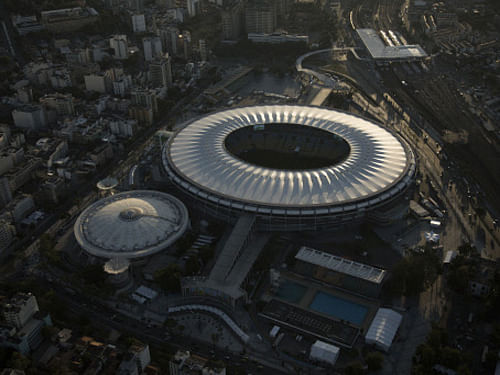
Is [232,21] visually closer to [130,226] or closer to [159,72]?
[159,72]

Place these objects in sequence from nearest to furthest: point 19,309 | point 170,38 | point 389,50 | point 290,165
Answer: point 19,309 → point 290,165 → point 389,50 → point 170,38

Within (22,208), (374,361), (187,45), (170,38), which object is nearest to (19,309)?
(22,208)

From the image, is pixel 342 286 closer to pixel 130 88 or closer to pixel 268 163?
pixel 268 163

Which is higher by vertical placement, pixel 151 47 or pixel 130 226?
pixel 151 47

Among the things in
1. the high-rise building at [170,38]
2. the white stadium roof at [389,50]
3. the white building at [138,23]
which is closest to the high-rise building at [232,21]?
the high-rise building at [170,38]

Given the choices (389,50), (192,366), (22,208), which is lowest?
(22,208)

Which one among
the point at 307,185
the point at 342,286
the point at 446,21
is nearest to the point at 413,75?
the point at 446,21

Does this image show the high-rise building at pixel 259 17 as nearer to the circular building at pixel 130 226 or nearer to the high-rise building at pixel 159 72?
the high-rise building at pixel 159 72

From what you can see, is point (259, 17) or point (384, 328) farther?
point (259, 17)
